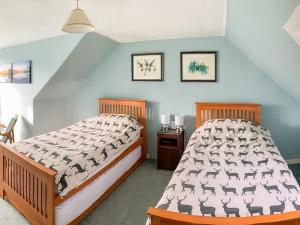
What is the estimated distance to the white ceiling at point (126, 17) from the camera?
279 centimetres

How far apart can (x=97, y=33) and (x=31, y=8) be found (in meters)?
1.14

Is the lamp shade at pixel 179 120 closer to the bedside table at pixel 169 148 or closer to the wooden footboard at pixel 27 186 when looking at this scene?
the bedside table at pixel 169 148

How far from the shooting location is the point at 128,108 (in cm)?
461

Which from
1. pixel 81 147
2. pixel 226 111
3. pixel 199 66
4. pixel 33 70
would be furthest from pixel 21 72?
pixel 226 111

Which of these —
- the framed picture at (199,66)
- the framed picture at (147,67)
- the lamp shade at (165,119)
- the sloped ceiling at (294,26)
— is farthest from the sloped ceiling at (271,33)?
the lamp shade at (165,119)

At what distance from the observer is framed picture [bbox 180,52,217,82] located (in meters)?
4.07

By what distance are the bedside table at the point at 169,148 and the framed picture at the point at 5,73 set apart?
3785 millimetres

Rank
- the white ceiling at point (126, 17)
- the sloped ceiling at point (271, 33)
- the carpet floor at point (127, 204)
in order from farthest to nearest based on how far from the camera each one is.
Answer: the white ceiling at point (126, 17) < the carpet floor at point (127, 204) < the sloped ceiling at point (271, 33)

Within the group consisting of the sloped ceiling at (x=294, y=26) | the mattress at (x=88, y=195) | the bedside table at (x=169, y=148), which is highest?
the sloped ceiling at (x=294, y=26)

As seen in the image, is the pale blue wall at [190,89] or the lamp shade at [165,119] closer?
the pale blue wall at [190,89]

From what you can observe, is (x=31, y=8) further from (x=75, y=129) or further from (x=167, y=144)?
(x=167, y=144)

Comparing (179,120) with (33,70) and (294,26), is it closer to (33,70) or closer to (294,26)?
(294,26)

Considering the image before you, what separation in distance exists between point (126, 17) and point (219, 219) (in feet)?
9.03

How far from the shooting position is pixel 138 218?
2.64 m
